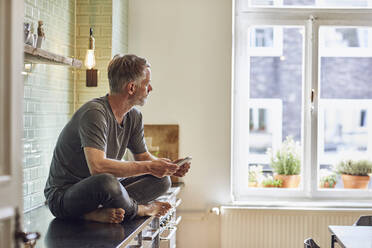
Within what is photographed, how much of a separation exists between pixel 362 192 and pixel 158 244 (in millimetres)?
2327

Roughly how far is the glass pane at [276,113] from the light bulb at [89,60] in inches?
66.3

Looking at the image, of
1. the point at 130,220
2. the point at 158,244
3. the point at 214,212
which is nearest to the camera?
the point at 130,220

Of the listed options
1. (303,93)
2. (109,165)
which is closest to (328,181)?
(303,93)

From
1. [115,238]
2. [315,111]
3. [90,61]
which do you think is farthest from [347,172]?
[115,238]

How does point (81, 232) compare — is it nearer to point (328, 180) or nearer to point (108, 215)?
point (108, 215)

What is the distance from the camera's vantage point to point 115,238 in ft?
7.20

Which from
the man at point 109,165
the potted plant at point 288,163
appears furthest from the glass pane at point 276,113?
the man at point 109,165

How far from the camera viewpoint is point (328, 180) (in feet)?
15.5

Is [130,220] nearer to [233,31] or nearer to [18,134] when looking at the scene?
[18,134]

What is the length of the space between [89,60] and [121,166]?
1322 mm

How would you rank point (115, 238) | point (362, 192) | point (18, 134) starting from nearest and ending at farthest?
point (18, 134) → point (115, 238) → point (362, 192)

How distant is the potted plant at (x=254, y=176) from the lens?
4.72 m

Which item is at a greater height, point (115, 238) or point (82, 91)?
point (82, 91)

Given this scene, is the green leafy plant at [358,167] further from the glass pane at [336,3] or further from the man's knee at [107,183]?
the man's knee at [107,183]
